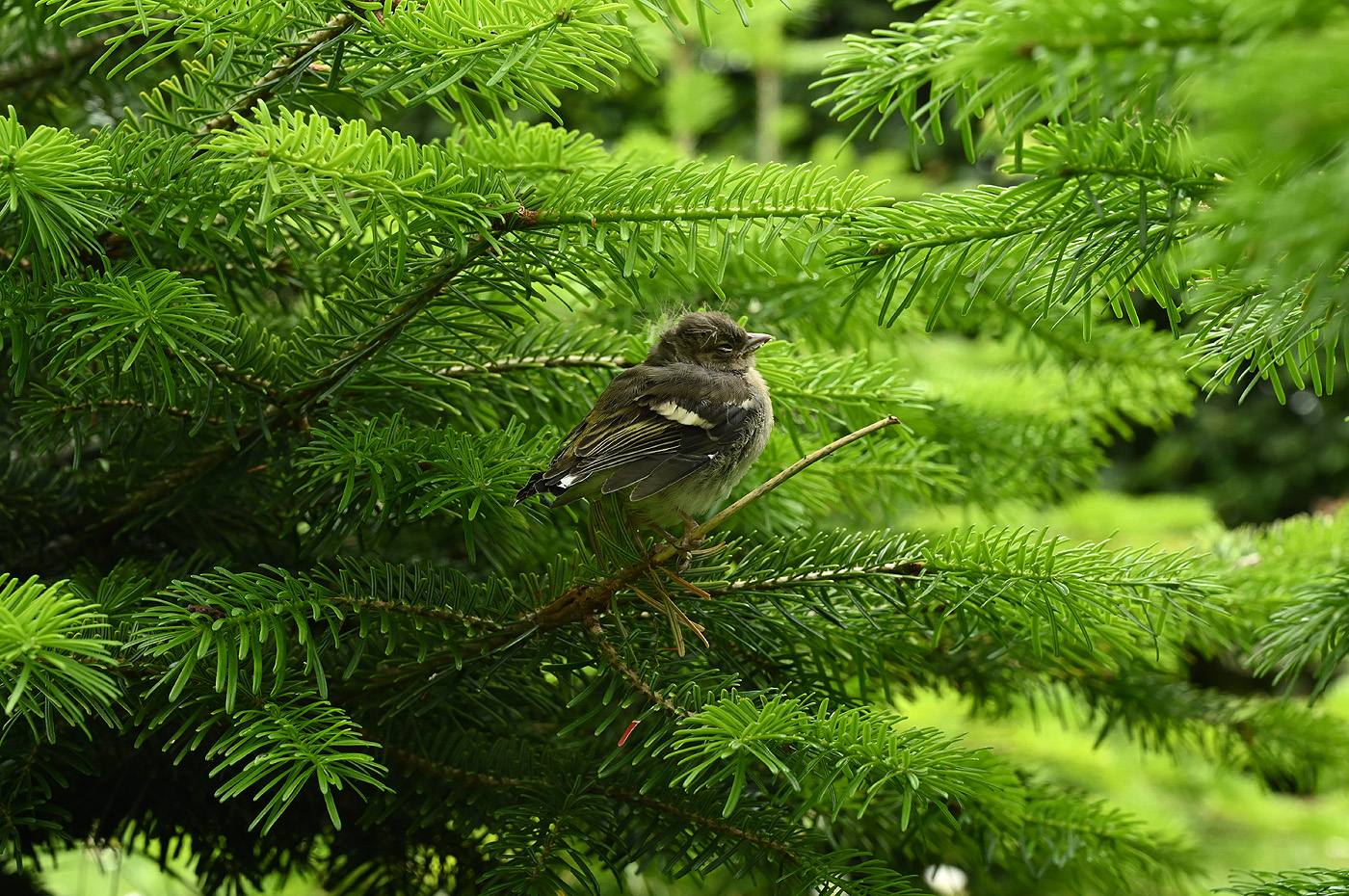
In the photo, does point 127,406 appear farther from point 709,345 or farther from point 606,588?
point 709,345

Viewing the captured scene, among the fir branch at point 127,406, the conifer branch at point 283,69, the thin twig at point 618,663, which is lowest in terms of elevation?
the thin twig at point 618,663

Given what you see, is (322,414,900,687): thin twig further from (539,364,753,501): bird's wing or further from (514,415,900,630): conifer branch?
Result: (539,364,753,501): bird's wing

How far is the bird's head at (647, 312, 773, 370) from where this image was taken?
4.01 ft

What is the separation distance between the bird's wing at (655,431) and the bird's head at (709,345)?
0.04m

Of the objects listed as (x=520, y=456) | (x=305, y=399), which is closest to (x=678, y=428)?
(x=520, y=456)

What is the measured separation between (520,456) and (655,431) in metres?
0.23

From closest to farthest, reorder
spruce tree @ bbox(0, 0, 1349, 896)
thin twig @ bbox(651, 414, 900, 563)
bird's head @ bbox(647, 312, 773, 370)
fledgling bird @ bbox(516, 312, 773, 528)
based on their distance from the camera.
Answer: spruce tree @ bbox(0, 0, 1349, 896) < thin twig @ bbox(651, 414, 900, 563) < fledgling bird @ bbox(516, 312, 773, 528) < bird's head @ bbox(647, 312, 773, 370)

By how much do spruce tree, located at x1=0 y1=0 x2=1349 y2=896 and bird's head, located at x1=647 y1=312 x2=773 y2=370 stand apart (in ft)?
0.21

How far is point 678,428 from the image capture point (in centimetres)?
111

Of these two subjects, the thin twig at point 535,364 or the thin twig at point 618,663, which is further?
the thin twig at point 535,364

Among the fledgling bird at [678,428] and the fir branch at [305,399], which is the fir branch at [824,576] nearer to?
the fledgling bird at [678,428]

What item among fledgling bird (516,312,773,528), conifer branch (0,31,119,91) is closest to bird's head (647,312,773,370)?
fledgling bird (516,312,773,528)

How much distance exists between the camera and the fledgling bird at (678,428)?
1016 millimetres

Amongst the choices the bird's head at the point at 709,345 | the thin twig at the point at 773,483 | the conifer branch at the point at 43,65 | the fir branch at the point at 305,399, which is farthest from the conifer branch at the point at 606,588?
the conifer branch at the point at 43,65
